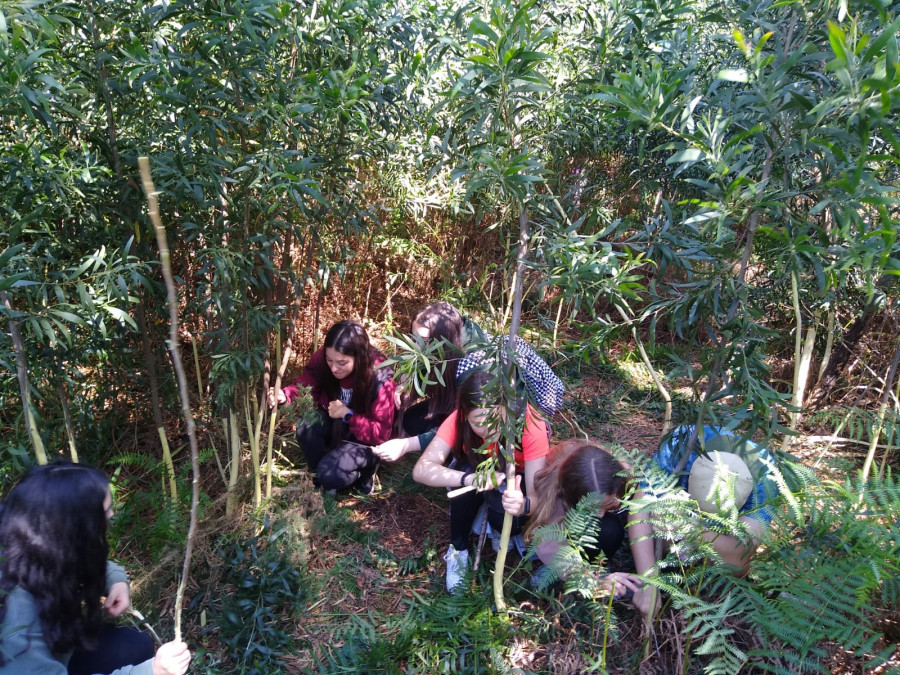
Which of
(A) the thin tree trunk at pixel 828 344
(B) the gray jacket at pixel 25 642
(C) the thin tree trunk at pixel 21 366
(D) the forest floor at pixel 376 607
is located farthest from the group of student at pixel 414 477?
(A) the thin tree trunk at pixel 828 344

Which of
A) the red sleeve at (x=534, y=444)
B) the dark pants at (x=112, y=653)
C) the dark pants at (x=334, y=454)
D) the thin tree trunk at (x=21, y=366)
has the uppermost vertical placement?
the thin tree trunk at (x=21, y=366)

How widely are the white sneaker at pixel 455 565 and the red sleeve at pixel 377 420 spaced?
2.35ft

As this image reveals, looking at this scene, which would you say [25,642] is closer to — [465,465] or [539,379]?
[465,465]

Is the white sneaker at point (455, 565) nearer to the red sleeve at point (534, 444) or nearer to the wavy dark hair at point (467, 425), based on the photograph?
the wavy dark hair at point (467, 425)

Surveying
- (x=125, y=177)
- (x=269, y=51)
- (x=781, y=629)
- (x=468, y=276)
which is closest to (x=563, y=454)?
(x=781, y=629)

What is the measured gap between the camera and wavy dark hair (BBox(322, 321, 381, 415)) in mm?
2758

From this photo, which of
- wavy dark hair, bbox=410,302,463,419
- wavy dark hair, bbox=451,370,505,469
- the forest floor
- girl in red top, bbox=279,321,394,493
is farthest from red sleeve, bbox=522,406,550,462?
girl in red top, bbox=279,321,394,493

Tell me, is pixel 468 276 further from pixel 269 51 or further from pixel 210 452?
pixel 269 51

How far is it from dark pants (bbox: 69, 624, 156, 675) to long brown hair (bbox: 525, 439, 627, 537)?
128 cm

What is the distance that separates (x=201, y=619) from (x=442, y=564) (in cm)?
92

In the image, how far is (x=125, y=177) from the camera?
204cm

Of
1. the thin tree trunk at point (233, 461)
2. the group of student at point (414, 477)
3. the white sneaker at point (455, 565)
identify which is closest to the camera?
the group of student at point (414, 477)

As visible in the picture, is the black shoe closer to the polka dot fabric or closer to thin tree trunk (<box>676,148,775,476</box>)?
the polka dot fabric

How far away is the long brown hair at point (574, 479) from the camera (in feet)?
6.59
